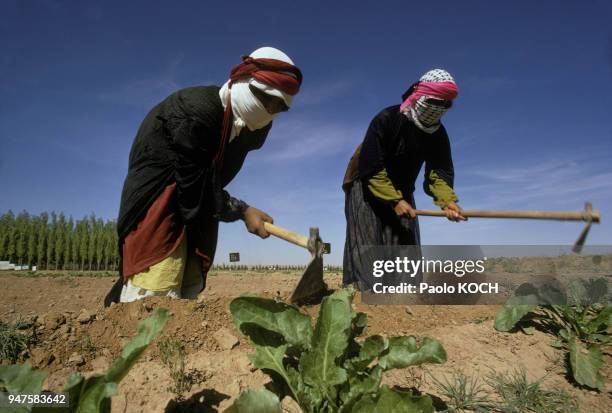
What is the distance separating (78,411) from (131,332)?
102 cm

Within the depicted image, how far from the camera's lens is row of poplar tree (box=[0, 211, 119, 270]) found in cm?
2892

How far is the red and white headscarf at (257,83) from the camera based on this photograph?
262 cm

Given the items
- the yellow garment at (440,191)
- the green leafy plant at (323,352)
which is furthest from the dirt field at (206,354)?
the yellow garment at (440,191)

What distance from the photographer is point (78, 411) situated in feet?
3.29

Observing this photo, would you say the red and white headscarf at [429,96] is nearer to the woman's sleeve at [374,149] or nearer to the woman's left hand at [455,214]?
the woman's sleeve at [374,149]

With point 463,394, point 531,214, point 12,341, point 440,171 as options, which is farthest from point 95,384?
point 440,171

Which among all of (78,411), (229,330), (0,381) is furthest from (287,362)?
(0,381)

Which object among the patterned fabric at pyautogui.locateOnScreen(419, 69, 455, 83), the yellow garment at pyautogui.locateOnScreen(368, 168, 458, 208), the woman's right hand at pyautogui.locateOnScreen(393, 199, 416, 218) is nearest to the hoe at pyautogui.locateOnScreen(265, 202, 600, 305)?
the woman's right hand at pyautogui.locateOnScreen(393, 199, 416, 218)

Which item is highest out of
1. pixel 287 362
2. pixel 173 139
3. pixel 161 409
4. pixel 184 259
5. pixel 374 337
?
pixel 173 139

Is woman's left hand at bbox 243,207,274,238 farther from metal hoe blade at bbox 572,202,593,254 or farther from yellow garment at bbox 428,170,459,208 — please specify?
metal hoe blade at bbox 572,202,593,254

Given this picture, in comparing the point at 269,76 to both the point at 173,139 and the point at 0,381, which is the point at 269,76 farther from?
the point at 0,381

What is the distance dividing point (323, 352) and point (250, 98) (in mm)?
1856

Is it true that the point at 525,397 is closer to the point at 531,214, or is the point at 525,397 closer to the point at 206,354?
the point at 206,354

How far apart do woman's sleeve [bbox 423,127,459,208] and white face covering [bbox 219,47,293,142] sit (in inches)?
75.7
